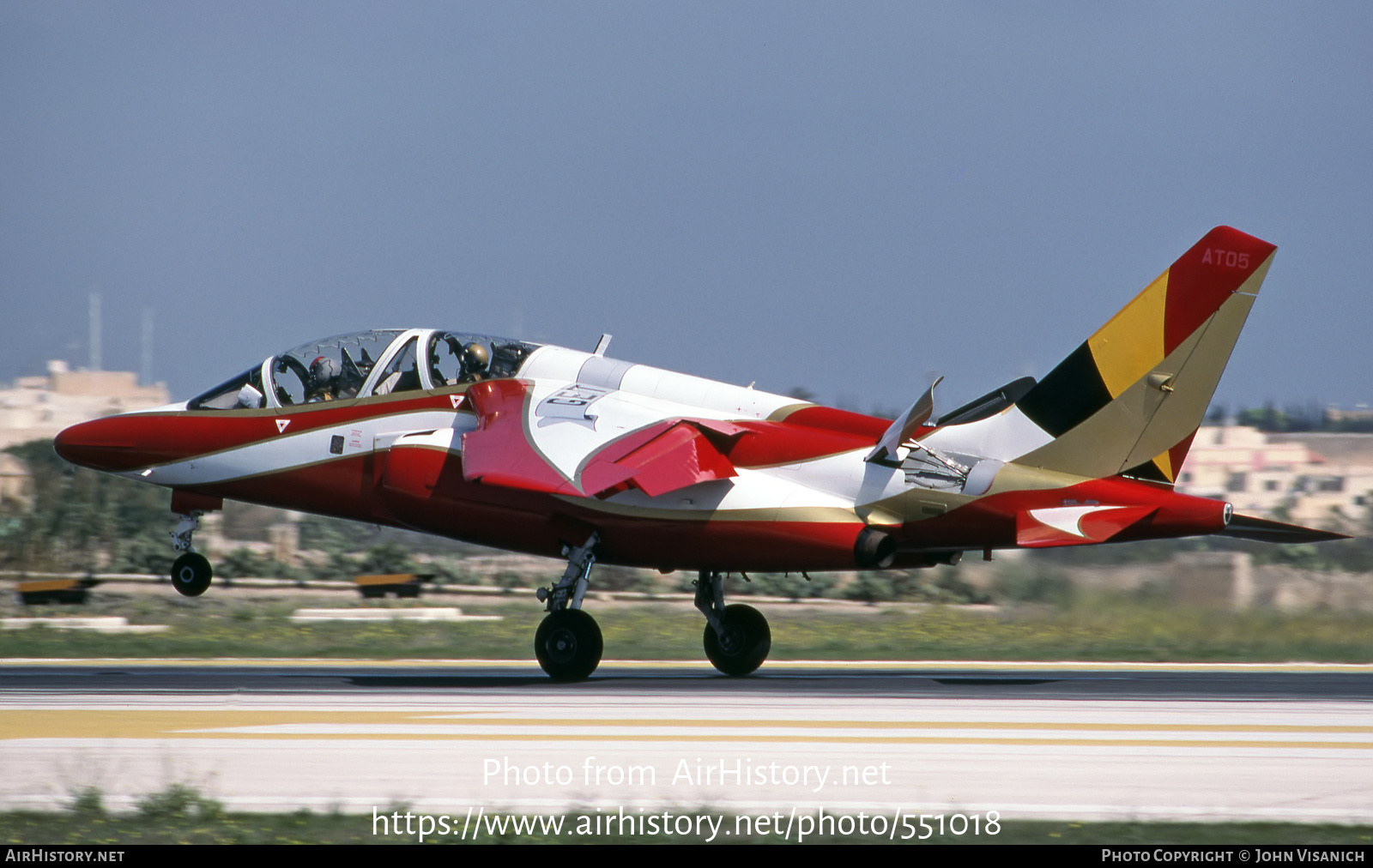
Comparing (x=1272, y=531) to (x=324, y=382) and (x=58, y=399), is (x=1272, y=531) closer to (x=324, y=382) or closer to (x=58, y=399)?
(x=324, y=382)

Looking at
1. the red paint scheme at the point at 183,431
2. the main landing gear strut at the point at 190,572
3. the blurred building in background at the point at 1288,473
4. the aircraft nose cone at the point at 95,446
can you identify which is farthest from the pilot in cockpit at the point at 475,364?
the blurred building in background at the point at 1288,473

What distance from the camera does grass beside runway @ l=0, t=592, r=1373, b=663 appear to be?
21.5m

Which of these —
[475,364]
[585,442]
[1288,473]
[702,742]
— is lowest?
[702,742]

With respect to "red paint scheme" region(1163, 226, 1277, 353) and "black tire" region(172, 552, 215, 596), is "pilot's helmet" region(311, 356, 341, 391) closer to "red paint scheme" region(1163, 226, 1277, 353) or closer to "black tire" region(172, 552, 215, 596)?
"black tire" region(172, 552, 215, 596)

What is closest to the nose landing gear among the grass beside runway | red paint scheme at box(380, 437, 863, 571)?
red paint scheme at box(380, 437, 863, 571)

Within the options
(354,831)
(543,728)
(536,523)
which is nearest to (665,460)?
(536,523)

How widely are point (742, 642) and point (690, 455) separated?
9.46 feet

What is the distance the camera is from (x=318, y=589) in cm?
2906

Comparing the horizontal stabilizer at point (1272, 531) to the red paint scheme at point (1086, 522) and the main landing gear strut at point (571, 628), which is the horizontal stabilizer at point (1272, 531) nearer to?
the red paint scheme at point (1086, 522)

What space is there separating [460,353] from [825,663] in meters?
7.02

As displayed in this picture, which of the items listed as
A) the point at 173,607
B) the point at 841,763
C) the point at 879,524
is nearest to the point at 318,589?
the point at 173,607

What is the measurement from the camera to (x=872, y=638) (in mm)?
23797

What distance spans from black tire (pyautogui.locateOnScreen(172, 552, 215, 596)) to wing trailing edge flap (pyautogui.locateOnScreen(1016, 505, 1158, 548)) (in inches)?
Result: 397
